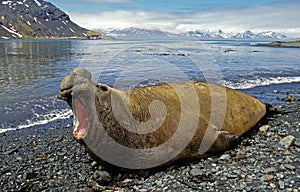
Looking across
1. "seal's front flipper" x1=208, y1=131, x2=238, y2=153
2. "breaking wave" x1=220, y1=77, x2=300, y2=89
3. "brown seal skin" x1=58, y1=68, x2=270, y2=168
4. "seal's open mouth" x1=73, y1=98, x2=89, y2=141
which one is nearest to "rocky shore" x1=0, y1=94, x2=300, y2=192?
"seal's front flipper" x1=208, y1=131, x2=238, y2=153

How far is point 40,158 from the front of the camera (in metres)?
7.97

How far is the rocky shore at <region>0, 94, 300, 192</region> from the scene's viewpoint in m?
5.84

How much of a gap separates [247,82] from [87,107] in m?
16.9

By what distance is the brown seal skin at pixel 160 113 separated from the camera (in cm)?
566

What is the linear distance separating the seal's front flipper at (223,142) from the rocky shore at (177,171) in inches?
5.7

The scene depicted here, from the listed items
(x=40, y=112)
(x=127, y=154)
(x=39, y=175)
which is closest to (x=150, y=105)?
(x=127, y=154)

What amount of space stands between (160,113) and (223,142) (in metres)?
1.65

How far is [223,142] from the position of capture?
7258 mm

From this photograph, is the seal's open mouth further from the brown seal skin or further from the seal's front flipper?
the seal's front flipper

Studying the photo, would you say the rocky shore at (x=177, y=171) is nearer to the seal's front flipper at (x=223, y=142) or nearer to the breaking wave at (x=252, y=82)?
the seal's front flipper at (x=223, y=142)

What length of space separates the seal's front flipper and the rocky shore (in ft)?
0.47

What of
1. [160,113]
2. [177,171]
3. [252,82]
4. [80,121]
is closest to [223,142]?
[177,171]

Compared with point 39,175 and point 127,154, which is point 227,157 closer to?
point 127,154

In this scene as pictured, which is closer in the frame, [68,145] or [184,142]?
[184,142]
